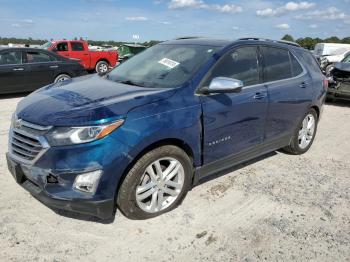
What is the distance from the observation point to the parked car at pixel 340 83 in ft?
31.8

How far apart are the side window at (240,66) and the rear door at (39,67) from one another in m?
7.61

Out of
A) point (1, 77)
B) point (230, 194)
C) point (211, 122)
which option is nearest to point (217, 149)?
point (211, 122)

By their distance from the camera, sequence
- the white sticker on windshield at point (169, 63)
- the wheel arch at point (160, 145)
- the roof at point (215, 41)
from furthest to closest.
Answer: the roof at point (215, 41) < the white sticker on windshield at point (169, 63) < the wheel arch at point (160, 145)

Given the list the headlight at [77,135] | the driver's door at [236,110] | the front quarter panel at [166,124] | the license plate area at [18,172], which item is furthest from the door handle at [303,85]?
the license plate area at [18,172]

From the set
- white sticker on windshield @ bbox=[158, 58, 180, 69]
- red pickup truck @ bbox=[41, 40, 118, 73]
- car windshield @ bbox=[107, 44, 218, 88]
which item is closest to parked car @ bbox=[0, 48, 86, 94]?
red pickup truck @ bbox=[41, 40, 118, 73]

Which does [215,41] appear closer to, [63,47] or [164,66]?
[164,66]

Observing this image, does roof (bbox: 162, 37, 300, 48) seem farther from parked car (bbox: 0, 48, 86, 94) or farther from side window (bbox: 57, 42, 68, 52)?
side window (bbox: 57, 42, 68, 52)

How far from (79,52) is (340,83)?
11.1m

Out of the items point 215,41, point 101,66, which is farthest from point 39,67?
point 215,41

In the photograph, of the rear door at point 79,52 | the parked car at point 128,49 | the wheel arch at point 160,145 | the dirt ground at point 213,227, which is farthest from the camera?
the parked car at point 128,49

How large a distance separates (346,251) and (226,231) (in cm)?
Answer: 106

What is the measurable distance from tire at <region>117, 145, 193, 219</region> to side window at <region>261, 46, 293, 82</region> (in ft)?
5.61

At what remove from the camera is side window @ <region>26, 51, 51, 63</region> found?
10.1m

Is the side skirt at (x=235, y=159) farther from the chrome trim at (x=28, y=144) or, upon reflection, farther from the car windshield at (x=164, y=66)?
the chrome trim at (x=28, y=144)
